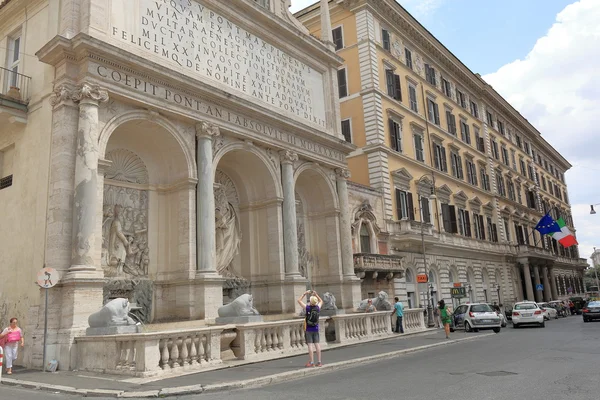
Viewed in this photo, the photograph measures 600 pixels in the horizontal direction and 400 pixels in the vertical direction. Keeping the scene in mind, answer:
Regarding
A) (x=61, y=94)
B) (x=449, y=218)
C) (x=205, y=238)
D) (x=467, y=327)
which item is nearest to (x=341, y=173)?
(x=467, y=327)

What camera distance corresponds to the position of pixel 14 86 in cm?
1702

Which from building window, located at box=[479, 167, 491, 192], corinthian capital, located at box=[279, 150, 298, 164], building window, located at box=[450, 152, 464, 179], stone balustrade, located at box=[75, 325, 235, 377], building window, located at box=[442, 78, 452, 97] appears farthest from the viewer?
building window, located at box=[479, 167, 491, 192]

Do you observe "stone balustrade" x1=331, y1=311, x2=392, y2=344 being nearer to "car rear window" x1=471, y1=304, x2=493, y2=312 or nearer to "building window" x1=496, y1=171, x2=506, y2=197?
"car rear window" x1=471, y1=304, x2=493, y2=312

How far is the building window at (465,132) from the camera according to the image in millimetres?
44778

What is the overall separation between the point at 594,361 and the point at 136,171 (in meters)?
15.0

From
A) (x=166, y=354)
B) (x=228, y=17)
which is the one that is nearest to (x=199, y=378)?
(x=166, y=354)

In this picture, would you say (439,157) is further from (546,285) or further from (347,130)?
(546,285)

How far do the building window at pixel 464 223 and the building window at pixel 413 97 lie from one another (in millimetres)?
8812

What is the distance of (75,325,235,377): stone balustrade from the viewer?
11.0 meters

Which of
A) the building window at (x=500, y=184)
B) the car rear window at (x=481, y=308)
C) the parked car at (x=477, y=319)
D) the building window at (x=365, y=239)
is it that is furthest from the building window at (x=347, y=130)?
the building window at (x=500, y=184)

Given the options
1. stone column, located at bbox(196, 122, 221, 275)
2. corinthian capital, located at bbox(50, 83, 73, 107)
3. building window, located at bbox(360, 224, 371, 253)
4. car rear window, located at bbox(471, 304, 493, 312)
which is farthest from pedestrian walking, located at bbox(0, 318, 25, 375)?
car rear window, located at bbox(471, 304, 493, 312)

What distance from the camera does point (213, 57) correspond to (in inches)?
784

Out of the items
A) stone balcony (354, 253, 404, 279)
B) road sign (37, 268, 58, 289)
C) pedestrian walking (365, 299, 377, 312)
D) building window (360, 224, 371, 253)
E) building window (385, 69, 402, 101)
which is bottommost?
pedestrian walking (365, 299, 377, 312)

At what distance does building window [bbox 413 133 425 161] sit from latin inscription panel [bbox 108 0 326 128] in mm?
12225
